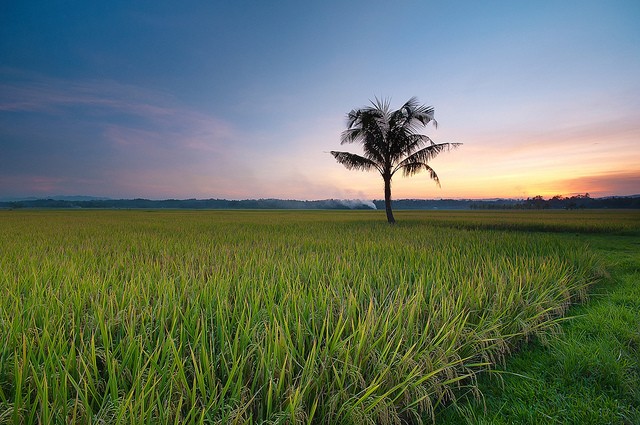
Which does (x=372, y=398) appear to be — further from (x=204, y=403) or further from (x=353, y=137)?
(x=353, y=137)

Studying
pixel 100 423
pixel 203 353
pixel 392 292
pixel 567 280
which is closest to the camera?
pixel 100 423

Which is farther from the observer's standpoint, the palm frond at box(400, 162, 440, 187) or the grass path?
the palm frond at box(400, 162, 440, 187)

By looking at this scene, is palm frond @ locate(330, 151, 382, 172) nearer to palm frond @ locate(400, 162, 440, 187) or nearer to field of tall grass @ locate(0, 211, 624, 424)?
palm frond @ locate(400, 162, 440, 187)

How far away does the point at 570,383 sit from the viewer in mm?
2227

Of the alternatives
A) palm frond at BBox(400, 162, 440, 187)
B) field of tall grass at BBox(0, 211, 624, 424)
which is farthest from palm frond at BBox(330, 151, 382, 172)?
field of tall grass at BBox(0, 211, 624, 424)

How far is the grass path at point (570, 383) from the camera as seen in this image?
6.07 feet

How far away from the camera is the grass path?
185cm

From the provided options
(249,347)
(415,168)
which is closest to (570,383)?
(249,347)

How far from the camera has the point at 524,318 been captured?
3.20 meters

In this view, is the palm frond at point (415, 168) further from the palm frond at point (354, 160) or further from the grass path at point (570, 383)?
the grass path at point (570, 383)

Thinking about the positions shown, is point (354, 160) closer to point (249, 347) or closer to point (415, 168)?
point (415, 168)

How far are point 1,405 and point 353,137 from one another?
733 inches

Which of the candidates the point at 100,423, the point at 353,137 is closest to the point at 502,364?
the point at 100,423

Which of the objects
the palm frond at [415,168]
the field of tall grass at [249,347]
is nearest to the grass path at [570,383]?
the field of tall grass at [249,347]
